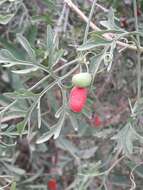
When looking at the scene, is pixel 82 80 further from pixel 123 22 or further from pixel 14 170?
pixel 14 170

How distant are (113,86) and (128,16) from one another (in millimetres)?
240

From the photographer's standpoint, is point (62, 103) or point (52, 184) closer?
point (62, 103)

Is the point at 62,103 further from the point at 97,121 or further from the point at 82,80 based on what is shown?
the point at 82,80

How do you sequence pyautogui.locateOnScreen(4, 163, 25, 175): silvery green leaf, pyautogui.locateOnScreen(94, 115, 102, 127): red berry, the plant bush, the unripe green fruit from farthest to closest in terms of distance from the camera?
1. pyautogui.locateOnScreen(94, 115, 102, 127): red berry
2. pyautogui.locateOnScreen(4, 163, 25, 175): silvery green leaf
3. the plant bush
4. the unripe green fruit

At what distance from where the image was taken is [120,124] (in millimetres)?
1654

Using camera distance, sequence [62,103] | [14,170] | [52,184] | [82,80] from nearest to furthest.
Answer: [82,80]
[62,103]
[14,170]
[52,184]

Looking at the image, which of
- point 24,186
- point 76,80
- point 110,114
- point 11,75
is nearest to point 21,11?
point 11,75

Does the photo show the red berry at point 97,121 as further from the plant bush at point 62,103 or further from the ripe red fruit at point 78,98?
the ripe red fruit at point 78,98

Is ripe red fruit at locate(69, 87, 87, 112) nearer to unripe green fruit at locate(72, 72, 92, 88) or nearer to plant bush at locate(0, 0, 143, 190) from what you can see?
unripe green fruit at locate(72, 72, 92, 88)

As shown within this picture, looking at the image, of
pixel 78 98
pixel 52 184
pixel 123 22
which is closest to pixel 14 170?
pixel 52 184

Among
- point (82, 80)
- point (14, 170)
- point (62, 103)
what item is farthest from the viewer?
point (14, 170)

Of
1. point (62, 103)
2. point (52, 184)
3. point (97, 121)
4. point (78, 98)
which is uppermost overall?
point (78, 98)

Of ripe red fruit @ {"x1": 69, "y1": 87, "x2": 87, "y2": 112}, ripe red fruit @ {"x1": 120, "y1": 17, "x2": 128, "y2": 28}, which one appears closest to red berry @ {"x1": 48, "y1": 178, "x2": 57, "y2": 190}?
ripe red fruit @ {"x1": 120, "y1": 17, "x2": 128, "y2": 28}

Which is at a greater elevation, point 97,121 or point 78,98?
point 78,98
